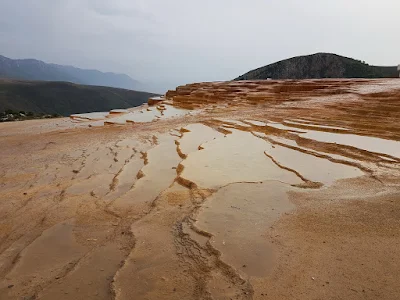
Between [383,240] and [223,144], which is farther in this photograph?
[223,144]

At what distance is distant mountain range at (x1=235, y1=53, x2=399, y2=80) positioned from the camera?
3247cm

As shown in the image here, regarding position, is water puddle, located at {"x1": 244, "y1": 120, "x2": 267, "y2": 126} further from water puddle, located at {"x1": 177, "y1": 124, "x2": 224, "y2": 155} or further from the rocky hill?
the rocky hill

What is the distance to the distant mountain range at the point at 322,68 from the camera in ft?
107

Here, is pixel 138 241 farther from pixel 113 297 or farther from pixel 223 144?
pixel 223 144

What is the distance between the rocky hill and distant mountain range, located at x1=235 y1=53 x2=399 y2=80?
55404 millimetres

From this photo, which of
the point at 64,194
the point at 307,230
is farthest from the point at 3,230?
the point at 307,230

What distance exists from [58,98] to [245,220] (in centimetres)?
9084

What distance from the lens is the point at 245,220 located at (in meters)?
2.67

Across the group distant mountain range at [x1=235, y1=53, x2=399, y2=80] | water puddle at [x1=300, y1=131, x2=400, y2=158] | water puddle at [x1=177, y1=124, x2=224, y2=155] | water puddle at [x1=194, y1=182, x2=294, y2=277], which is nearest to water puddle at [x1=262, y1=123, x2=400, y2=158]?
water puddle at [x1=300, y1=131, x2=400, y2=158]

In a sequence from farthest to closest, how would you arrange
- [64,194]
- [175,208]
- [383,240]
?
[64,194] < [175,208] < [383,240]

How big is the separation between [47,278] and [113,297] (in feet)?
1.76

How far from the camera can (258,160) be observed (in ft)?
15.3

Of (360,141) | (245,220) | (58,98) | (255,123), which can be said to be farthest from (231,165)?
(58,98)

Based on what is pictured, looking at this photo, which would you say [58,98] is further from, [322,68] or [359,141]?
[359,141]
